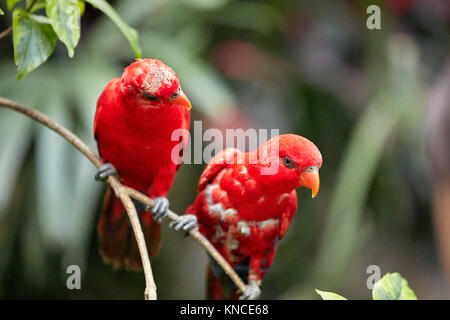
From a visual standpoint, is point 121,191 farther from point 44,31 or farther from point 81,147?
point 44,31

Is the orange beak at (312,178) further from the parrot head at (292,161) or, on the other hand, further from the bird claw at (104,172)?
the bird claw at (104,172)

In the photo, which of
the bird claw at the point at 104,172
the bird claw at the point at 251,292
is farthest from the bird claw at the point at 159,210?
the bird claw at the point at 251,292

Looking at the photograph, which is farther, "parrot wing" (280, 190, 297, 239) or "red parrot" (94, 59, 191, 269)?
"parrot wing" (280, 190, 297, 239)

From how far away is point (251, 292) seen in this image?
2.98 feet

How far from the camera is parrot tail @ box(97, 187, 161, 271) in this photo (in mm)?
967

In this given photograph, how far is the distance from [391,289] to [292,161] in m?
0.23

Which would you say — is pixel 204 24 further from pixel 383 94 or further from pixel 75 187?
pixel 75 187

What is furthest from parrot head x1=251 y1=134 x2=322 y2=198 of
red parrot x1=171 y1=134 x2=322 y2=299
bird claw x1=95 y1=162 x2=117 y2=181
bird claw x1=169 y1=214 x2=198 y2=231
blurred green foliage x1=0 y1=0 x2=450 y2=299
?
blurred green foliage x1=0 y1=0 x2=450 y2=299

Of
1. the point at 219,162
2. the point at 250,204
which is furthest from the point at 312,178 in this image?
the point at 219,162

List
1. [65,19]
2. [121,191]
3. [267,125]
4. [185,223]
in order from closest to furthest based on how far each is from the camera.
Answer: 1. [65,19]
2. [121,191]
3. [185,223]
4. [267,125]

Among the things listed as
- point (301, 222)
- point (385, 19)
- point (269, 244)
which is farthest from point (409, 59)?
point (269, 244)

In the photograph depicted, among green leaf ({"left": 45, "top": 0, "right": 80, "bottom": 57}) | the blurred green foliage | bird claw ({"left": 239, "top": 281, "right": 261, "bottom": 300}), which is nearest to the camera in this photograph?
green leaf ({"left": 45, "top": 0, "right": 80, "bottom": 57})

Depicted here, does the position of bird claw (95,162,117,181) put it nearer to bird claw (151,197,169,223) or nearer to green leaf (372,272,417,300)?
bird claw (151,197,169,223)
